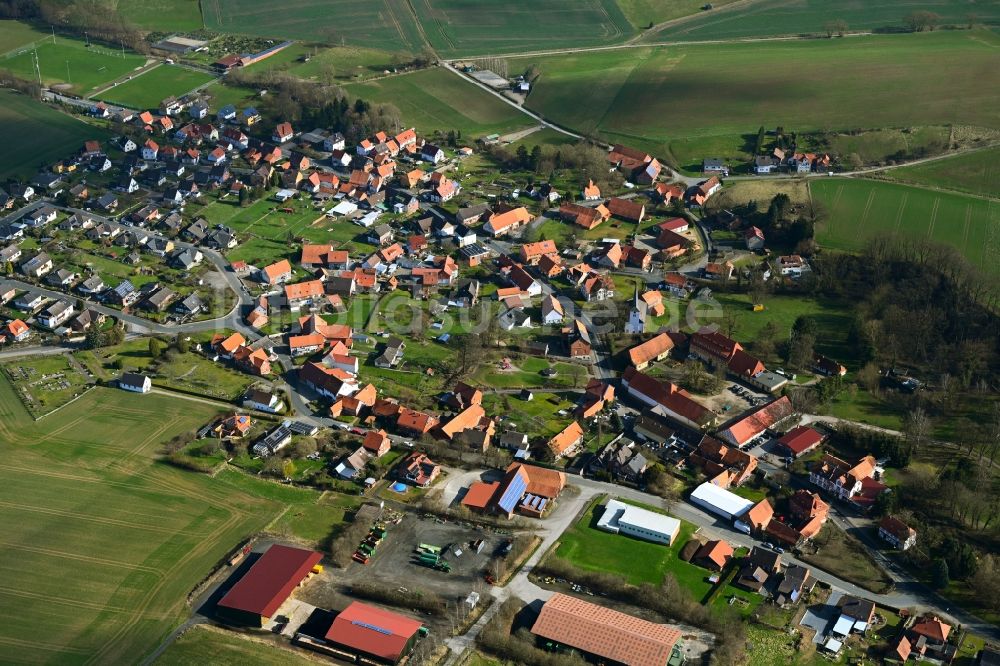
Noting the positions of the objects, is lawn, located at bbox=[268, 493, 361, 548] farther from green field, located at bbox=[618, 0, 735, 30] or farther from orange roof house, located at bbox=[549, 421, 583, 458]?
green field, located at bbox=[618, 0, 735, 30]

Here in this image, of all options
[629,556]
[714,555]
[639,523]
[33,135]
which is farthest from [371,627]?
[33,135]

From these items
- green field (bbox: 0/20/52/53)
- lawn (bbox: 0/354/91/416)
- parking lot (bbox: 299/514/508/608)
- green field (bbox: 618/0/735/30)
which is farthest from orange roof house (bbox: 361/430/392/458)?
green field (bbox: 618/0/735/30)

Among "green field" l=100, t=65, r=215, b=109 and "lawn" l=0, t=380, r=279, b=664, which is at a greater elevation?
"green field" l=100, t=65, r=215, b=109

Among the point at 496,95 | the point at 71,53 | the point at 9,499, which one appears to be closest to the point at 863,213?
the point at 496,95

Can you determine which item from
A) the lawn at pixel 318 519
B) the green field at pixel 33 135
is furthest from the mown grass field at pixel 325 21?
the lawn at pixel 318 519

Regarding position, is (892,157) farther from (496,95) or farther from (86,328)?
(86,328)

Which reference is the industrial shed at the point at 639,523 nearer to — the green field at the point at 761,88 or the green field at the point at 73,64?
the green field at the point at 761,88
